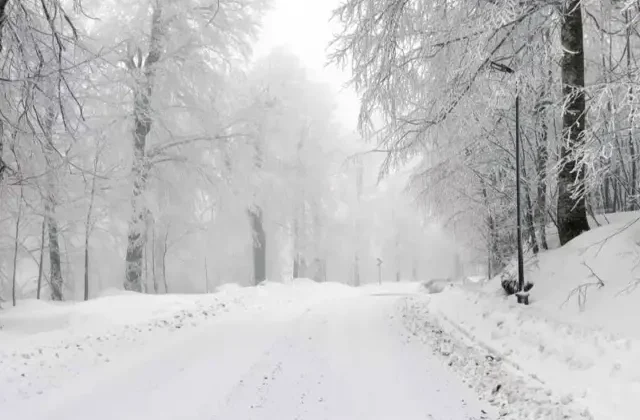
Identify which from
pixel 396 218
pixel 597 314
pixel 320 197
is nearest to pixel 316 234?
pixel 320 197

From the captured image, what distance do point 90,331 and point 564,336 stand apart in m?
8.19

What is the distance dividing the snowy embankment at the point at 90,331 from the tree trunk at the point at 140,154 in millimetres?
1083

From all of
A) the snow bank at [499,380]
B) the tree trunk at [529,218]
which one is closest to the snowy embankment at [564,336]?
the snow bank at [499,380]

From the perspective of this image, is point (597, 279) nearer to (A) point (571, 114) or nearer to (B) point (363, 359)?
(A) point (571, 114)

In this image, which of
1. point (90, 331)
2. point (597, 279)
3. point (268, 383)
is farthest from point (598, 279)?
point (90, 331)

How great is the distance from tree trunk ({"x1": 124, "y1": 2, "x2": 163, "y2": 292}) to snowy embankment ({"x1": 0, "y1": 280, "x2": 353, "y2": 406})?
1083 mm

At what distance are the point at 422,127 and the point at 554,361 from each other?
5058mm

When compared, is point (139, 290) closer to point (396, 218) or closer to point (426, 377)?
point (426, 377)

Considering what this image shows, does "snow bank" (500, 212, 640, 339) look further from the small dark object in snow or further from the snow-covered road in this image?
the snow-covered road

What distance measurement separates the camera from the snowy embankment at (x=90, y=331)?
621cm

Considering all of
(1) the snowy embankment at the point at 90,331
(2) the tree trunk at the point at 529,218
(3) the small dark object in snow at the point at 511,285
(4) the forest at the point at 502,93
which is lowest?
(1) the snowy embankment at the point at 90,331

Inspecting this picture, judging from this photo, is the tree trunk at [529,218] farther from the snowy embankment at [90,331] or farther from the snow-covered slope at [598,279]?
the snowy embankment at [90,331]

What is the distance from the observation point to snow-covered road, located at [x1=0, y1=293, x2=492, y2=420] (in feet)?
15.3

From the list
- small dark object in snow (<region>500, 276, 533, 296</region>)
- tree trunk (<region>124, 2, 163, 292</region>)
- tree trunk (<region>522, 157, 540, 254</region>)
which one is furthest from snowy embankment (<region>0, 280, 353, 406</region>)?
tree trunk (<region>522, 157, 540, 254</region>)
